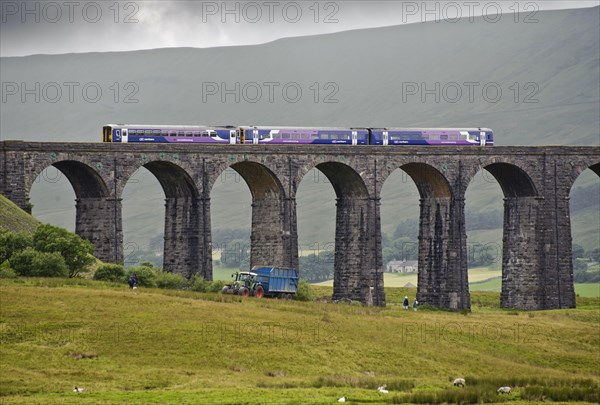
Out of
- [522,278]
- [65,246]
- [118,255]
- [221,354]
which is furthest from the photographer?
[522,278]

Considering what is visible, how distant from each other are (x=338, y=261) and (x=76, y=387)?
157 feet

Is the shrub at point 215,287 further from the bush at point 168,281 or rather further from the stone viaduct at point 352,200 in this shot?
the stone viaduct at point 352,200

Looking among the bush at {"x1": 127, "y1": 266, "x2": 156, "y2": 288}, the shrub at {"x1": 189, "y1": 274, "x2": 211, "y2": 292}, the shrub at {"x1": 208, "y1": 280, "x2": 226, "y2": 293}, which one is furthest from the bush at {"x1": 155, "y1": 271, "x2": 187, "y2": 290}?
the shrub at {"x1": 208, "y1": 280, "x2": 226, "y2": 293}

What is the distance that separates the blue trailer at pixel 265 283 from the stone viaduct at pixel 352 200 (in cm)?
745

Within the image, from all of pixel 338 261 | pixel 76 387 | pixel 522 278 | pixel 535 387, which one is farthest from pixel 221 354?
pixel 522 278

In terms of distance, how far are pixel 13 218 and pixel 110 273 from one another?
797cm

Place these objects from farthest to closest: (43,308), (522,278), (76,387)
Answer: (522,278) < (43,308) < (76,387)

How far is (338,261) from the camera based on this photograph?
10494 cm

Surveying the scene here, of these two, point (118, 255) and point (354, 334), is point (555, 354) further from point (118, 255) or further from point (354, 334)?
point (118, 255)

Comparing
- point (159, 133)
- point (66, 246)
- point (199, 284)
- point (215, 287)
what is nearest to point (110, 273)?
point (66, 246)

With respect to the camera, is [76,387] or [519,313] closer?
[76,387]

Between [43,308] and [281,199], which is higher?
[281,199]

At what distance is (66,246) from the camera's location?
8725 centimetres

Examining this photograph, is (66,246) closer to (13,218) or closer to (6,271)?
(6,271)
